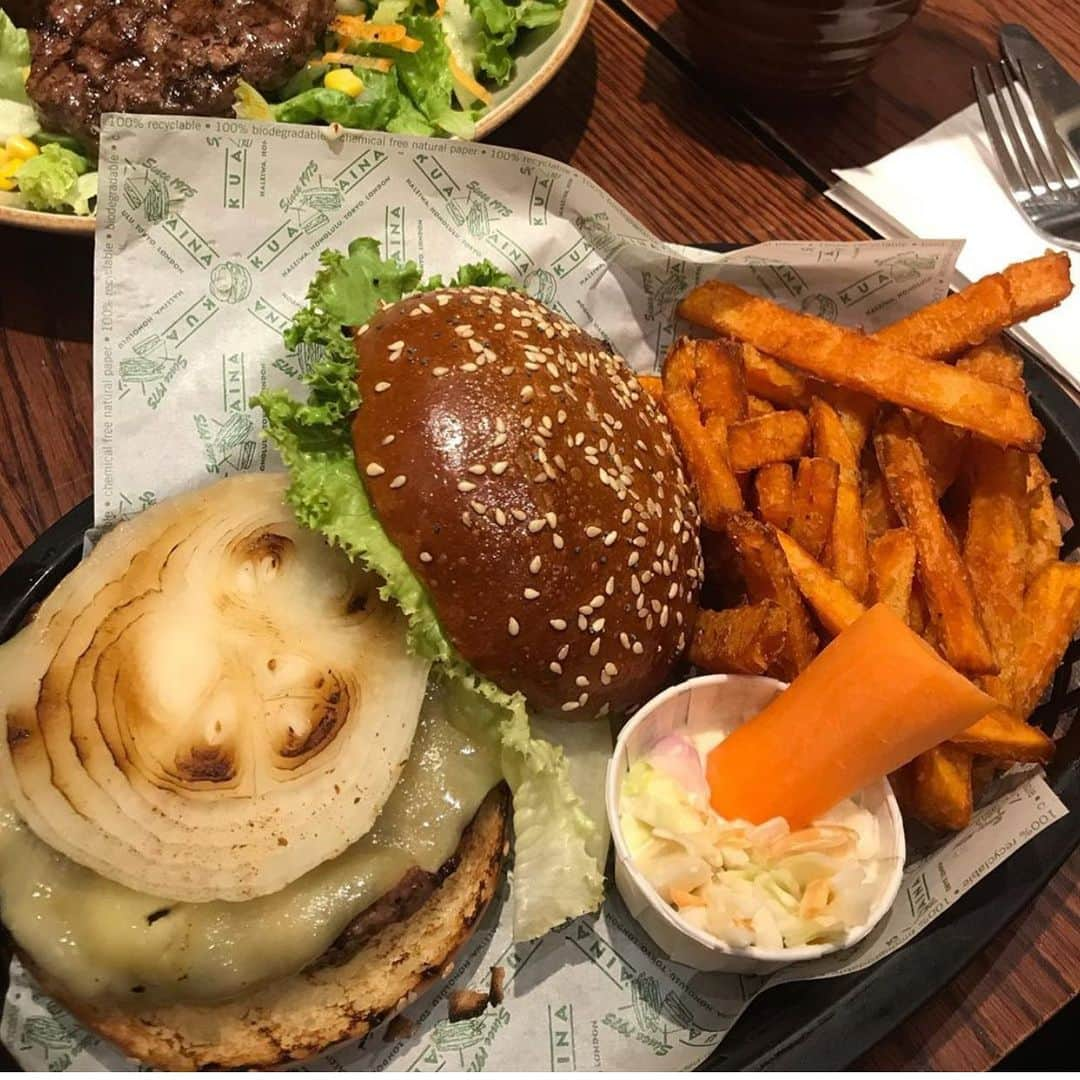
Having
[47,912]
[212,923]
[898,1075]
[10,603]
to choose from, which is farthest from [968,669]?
[10,603]

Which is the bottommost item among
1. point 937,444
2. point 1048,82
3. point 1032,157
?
point 937,444

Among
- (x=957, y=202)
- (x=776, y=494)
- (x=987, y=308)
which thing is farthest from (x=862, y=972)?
(x=957, y=202)

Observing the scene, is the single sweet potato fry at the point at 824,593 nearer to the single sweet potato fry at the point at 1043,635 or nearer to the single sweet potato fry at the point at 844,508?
the single sweet potato fry at the point at 844,508

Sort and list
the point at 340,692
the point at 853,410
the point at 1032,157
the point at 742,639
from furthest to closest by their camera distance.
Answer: the point at 1032,157 < the point at 853,410 < the point at 742,639 < the point at 340,692

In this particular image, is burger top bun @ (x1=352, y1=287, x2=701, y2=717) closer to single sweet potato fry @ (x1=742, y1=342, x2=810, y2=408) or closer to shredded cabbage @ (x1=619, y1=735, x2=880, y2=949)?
shredded cabbage @ (x1=619, y1=735, x2=880, y2=949)

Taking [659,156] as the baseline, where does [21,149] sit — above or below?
below

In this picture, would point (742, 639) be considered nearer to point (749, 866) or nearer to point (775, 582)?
point (775, 582)

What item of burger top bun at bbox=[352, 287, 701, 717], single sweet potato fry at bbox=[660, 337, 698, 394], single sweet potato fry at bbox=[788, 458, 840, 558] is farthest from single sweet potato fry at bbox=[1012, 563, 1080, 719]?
single sweet potato fry at bbox=[660, 337, 698, 394]

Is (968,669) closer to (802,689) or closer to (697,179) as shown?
(802,689)
